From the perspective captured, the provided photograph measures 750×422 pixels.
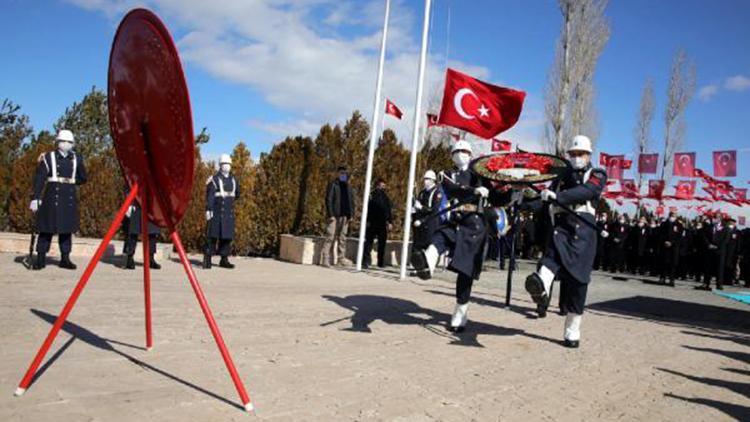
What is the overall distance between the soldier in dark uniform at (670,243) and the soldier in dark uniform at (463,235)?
A: 12018mm

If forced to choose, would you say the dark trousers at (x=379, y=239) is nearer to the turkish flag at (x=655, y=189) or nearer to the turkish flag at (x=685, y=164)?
the turkish flag at (x=685, y=164)

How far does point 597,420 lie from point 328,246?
988 cm

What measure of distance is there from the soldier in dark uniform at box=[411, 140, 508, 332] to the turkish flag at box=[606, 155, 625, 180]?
23784mm

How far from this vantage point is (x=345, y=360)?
15.2 feet

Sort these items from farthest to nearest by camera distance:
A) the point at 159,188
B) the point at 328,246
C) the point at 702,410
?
the point at 328,246 → the point at 702,410 → the point at 159,188

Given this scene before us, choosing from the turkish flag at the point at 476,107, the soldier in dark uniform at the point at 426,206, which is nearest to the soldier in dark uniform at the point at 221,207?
the soldier in dark uniform at the point at 426,206

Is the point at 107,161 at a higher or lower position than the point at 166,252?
higher

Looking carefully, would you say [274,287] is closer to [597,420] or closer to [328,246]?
[328,246]

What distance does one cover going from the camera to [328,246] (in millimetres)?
13156

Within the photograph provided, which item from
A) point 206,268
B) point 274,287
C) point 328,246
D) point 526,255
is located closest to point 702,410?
point 274,287

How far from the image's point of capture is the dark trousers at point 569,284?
580 centimetres

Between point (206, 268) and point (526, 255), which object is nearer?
point (206, 268)

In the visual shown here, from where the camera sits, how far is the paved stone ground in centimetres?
344

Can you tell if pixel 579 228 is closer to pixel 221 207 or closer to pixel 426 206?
pixel 426 206
